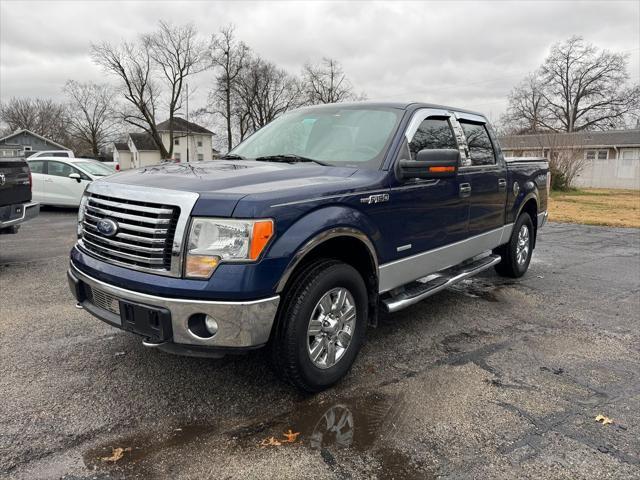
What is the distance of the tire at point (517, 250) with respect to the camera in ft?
19.7

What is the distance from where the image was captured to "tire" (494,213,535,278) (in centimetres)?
600

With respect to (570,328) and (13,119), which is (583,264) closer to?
(570,328)

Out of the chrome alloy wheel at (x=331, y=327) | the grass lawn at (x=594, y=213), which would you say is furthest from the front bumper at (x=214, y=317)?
the grass lawn at (x=594, y=213)

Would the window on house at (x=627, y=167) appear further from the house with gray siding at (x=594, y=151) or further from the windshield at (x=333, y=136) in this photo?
the windshield at (x=333, y=136)

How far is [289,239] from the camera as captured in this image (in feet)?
8.89

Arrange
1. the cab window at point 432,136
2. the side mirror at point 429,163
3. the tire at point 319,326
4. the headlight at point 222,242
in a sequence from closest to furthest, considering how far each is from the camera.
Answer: the headlight at point 222,242 < the tire at point 319,326 < the side mirror at point 429,163 < the cab window at point 432,136

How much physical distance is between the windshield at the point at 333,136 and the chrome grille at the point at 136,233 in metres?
1.47

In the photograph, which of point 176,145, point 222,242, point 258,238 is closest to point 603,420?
point 258,238

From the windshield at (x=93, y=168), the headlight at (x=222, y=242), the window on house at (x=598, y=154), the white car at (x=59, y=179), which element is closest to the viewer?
the headlight at (x=222, y=242)

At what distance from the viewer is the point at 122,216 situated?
283cm

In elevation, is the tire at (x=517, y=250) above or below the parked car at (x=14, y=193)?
below

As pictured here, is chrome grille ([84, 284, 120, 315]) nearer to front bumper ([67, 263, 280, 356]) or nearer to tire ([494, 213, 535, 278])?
front bumper ([67, 263, 280, 356])

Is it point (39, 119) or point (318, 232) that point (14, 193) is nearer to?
point (318, 232)

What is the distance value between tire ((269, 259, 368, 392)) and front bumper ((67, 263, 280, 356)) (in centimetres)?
15
